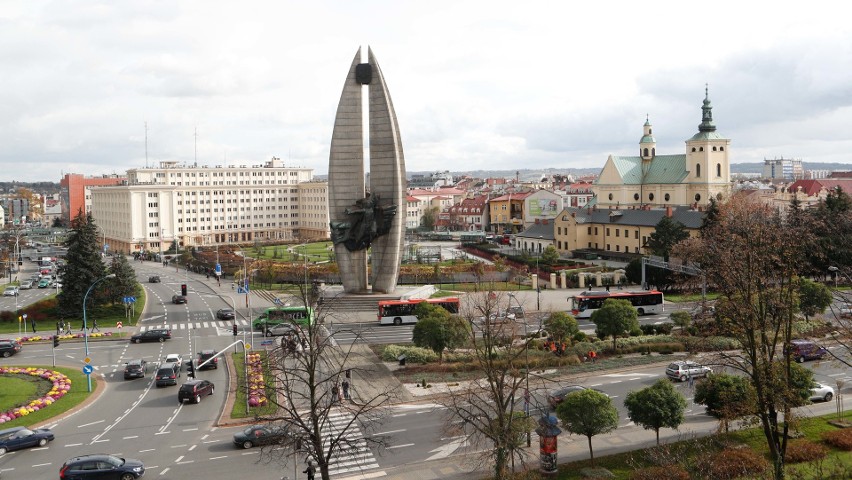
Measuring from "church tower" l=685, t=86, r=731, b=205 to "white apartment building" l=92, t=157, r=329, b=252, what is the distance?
62015 millimetres

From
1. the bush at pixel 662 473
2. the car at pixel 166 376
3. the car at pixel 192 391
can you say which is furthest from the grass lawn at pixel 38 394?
the bush at pixel 662 473

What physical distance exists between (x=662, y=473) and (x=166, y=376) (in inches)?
1040

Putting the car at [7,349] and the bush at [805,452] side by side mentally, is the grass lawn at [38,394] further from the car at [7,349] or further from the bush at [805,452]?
the bush at [805,452]

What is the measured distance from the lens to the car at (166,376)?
1565 inches

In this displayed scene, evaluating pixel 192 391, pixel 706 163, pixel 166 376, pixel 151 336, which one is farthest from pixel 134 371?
pixel 706 163

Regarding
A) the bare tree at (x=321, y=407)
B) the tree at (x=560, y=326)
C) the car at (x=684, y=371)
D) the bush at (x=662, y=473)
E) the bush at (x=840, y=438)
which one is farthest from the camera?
the tree at (x=560, y=326)

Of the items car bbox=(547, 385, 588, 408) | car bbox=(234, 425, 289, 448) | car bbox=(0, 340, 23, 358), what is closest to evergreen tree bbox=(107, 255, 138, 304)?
car bbox=(0, 340, 23, 358)

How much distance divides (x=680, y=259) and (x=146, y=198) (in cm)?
9012

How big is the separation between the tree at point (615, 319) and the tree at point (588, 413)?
1772 cm

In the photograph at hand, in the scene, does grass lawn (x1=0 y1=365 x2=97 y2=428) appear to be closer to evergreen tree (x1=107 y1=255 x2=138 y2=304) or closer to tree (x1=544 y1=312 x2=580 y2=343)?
evergreen tree (x1=107 y1=255 x2=138 y2=304)

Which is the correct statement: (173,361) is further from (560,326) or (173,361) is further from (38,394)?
(560,326)

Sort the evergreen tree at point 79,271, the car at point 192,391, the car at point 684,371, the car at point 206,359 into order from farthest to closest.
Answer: the evergreen tree at point 79,271, the car at point 206,359, the car at point 684,371, the car at point 192,391

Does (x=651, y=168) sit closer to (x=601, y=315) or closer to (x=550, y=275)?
(x=550, y=275)

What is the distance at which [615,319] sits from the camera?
44.0 m
